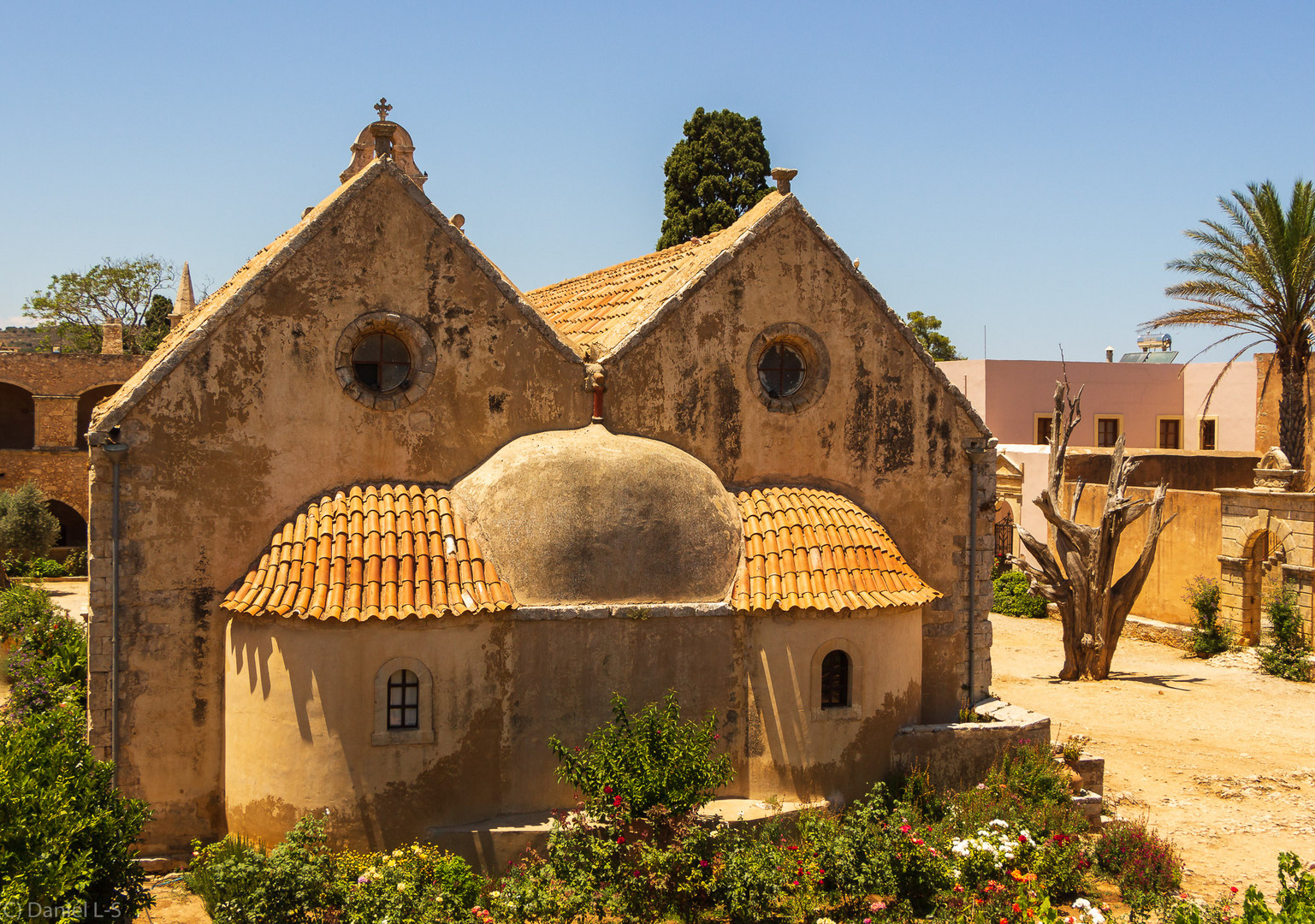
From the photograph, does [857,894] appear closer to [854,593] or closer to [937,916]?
[937,916]

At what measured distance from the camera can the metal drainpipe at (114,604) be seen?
35.6 feet

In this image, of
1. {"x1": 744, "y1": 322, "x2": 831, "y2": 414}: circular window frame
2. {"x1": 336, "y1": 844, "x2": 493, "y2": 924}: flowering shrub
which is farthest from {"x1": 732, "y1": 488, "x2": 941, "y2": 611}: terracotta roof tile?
{"x1": 336, "y1": 844, "x2": 493, "y2": 924}: flowering shrub

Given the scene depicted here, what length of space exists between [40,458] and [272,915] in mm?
36679

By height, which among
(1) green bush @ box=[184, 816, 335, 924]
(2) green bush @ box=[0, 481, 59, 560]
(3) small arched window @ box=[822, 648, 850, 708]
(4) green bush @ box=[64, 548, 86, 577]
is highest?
(2) green bush @ box=[0, 481, 59, 560]

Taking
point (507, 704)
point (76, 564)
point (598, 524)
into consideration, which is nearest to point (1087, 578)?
point (598, 524)

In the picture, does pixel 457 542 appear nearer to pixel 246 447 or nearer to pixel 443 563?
pixel 443 563

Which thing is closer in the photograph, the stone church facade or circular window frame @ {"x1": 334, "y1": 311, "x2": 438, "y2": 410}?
the stone church facade

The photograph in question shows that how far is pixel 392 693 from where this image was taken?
1086 centimetres

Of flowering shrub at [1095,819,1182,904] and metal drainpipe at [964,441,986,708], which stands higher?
metal drainpipe at [964,441,986,708]

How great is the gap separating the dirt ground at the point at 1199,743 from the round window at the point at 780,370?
7.36m

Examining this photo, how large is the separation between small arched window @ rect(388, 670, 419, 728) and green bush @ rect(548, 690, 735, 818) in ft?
5.14

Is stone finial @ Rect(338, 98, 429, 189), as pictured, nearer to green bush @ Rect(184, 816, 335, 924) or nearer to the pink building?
green bush @ Rect(184, 816, 335, 924)

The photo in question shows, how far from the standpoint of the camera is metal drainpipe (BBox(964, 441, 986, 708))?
13.9 m

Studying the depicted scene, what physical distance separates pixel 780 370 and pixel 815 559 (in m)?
2.69
